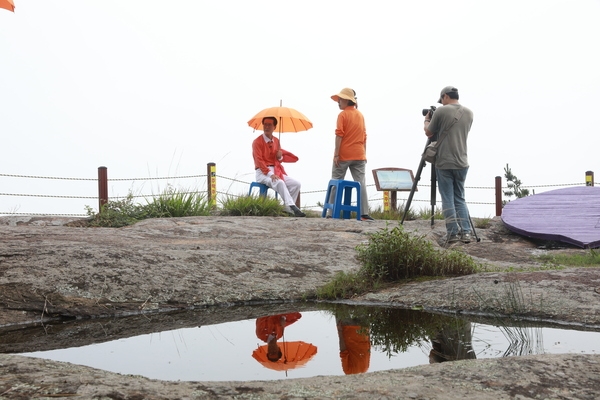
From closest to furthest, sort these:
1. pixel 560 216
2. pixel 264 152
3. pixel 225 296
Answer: pixel 225 296 < pixel 560 216 < pixel 264 152

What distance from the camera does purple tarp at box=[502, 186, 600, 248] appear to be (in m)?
9.47

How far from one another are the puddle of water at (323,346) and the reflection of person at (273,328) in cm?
2

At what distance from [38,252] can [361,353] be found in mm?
2977

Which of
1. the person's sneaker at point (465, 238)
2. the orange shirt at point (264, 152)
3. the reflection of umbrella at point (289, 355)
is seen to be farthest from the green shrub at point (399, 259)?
the orange shirt at point (264, 152)

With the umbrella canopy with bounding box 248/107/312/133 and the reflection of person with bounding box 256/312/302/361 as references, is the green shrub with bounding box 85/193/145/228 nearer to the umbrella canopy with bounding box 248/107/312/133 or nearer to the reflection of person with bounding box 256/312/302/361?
the umbrella canopy with bounding box 248/107/312/133

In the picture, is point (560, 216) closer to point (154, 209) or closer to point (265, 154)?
point (265, 154)

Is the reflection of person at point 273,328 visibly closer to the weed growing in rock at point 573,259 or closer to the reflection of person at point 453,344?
the reflection of person at point 453,344

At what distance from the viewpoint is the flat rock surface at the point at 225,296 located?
7.49 ft

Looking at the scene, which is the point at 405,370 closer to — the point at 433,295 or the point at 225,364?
the point at 225,364

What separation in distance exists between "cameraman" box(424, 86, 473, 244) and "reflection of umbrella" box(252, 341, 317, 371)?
4.99m

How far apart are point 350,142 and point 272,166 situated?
1.45m

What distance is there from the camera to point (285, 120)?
12062 millimetres

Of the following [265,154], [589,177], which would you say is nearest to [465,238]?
[265,154]

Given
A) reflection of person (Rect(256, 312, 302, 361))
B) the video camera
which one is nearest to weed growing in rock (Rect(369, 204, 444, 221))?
the video camera
